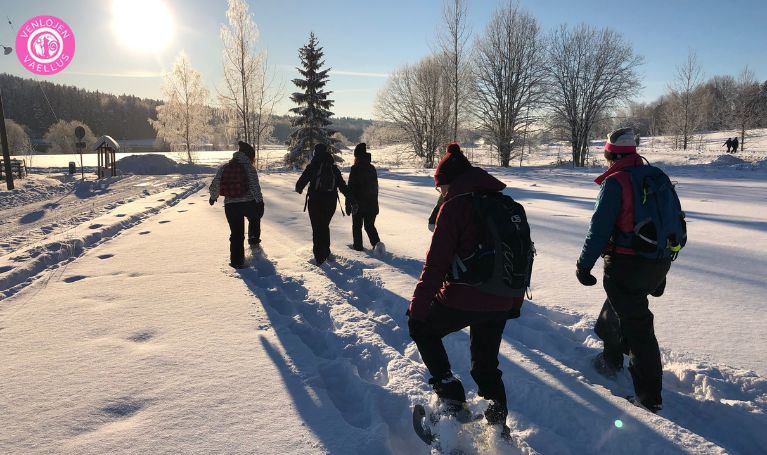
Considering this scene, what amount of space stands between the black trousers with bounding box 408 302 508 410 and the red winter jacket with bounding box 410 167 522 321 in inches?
2.5

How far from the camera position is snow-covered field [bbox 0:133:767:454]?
255cm

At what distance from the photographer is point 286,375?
3279mm

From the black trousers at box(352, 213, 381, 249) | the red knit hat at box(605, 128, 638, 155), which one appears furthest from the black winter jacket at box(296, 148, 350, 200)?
the red knit hat at box(605, 128, 638, 155)

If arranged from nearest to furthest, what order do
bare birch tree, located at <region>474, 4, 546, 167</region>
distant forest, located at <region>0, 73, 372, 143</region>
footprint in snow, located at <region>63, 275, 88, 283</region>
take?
1. footprint in snow, located at <region>63, 275, 88, 283</region>
2. bare birch tree, located at <region>474, 4, 546, 167</region>
3. distant forest, located at <region>0, 73, 372, 143</region>

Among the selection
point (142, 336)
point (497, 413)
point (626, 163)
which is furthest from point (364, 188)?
point (497, 413)

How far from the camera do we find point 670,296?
486 cm

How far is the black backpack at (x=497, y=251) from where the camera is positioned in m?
2.11

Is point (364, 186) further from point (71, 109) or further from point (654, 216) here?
point (71, 109)

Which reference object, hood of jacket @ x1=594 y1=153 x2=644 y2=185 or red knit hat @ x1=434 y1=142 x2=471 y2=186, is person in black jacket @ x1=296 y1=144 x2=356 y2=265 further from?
hood of jacket @ x1=594 y1=153 x2=644 y2=185

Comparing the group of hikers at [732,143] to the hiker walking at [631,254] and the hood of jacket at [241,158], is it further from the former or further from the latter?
the hiker walking at [631,254]

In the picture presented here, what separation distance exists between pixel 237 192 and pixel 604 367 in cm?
533

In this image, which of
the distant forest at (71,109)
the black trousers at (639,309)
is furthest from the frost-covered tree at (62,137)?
the black trousers at (639,309)

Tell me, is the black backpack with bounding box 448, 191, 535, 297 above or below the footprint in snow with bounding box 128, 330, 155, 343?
above

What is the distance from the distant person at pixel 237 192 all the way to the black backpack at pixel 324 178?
3.05 feet
